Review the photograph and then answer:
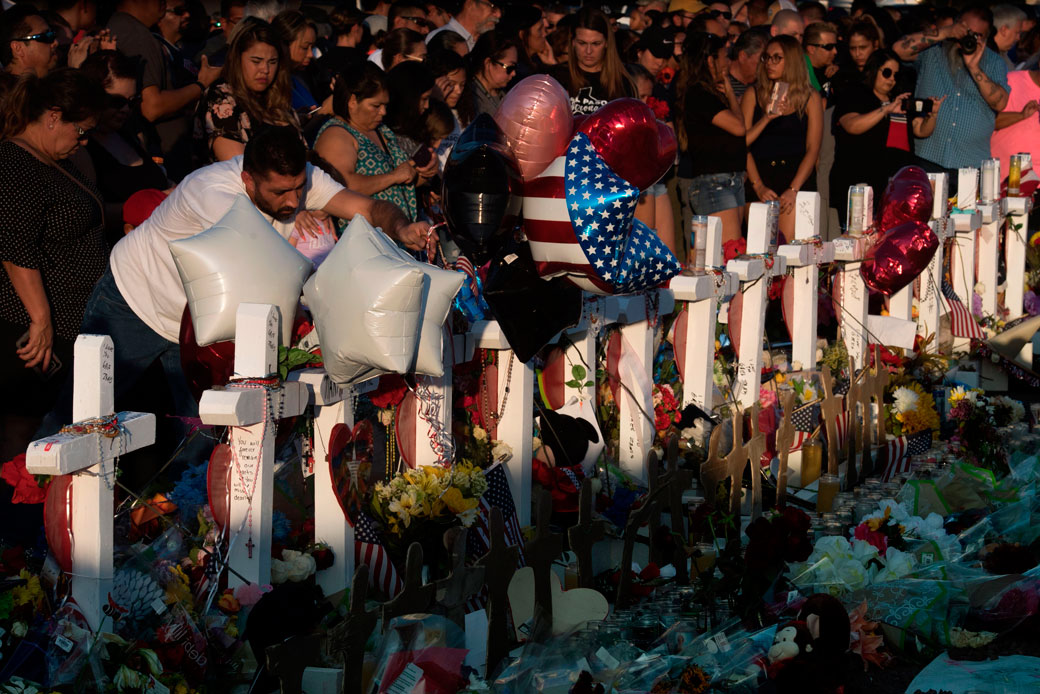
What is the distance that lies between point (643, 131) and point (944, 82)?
625 cm

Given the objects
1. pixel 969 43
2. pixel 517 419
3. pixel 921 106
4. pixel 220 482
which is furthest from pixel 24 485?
pixel 969 43

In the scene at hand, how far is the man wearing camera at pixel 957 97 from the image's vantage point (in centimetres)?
972

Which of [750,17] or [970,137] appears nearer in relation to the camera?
[970,137]

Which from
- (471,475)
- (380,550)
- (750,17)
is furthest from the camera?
(750,17)

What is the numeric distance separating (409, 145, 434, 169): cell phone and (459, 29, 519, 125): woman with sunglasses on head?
861 millimetres

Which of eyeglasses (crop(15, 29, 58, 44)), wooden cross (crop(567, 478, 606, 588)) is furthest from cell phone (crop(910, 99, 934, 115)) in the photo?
wooden cross (crop(567, 478, 606, 588))

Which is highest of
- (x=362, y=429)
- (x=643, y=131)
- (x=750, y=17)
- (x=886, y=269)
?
(x=750, y=17)

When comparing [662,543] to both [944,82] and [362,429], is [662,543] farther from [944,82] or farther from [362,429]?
[944,82]

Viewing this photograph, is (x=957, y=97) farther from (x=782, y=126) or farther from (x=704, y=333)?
(x=704, y=333)

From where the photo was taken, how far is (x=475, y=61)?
7125mm

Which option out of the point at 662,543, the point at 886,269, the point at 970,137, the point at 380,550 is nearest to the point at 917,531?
the point at 662,543

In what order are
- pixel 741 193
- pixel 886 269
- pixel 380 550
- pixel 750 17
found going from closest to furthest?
1. pixel 380 550
2. pixel 886 269
3. pixel 741 193
4. pixel 750 17

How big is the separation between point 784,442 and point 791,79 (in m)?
3.67

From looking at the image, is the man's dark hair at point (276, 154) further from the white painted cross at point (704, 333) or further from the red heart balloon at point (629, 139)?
the white painted cross at point (704, 333)
